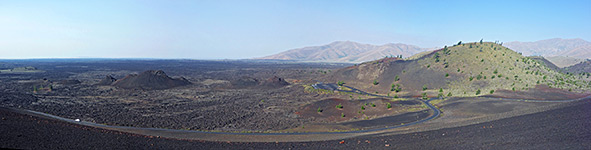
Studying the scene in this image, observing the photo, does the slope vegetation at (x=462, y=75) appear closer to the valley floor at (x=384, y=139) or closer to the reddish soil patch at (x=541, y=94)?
the reddish soil patch at (x=541, y=94)

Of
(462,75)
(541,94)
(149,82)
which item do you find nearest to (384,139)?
(541,94)

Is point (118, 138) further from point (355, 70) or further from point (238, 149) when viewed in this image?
point (355, 70)

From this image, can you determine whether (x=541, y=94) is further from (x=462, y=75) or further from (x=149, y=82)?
(x=149, y=82)

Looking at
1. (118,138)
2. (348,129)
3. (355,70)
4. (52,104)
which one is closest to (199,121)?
(118,138)

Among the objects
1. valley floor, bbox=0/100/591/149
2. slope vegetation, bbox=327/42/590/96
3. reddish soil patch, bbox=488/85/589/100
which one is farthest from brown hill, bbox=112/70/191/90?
reddish soil patch, bbox=488/85/589/100

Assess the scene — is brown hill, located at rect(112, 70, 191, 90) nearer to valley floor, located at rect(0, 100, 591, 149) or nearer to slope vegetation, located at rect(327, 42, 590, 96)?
slope vegetation, located at rect(327, 42, 590, 96)
